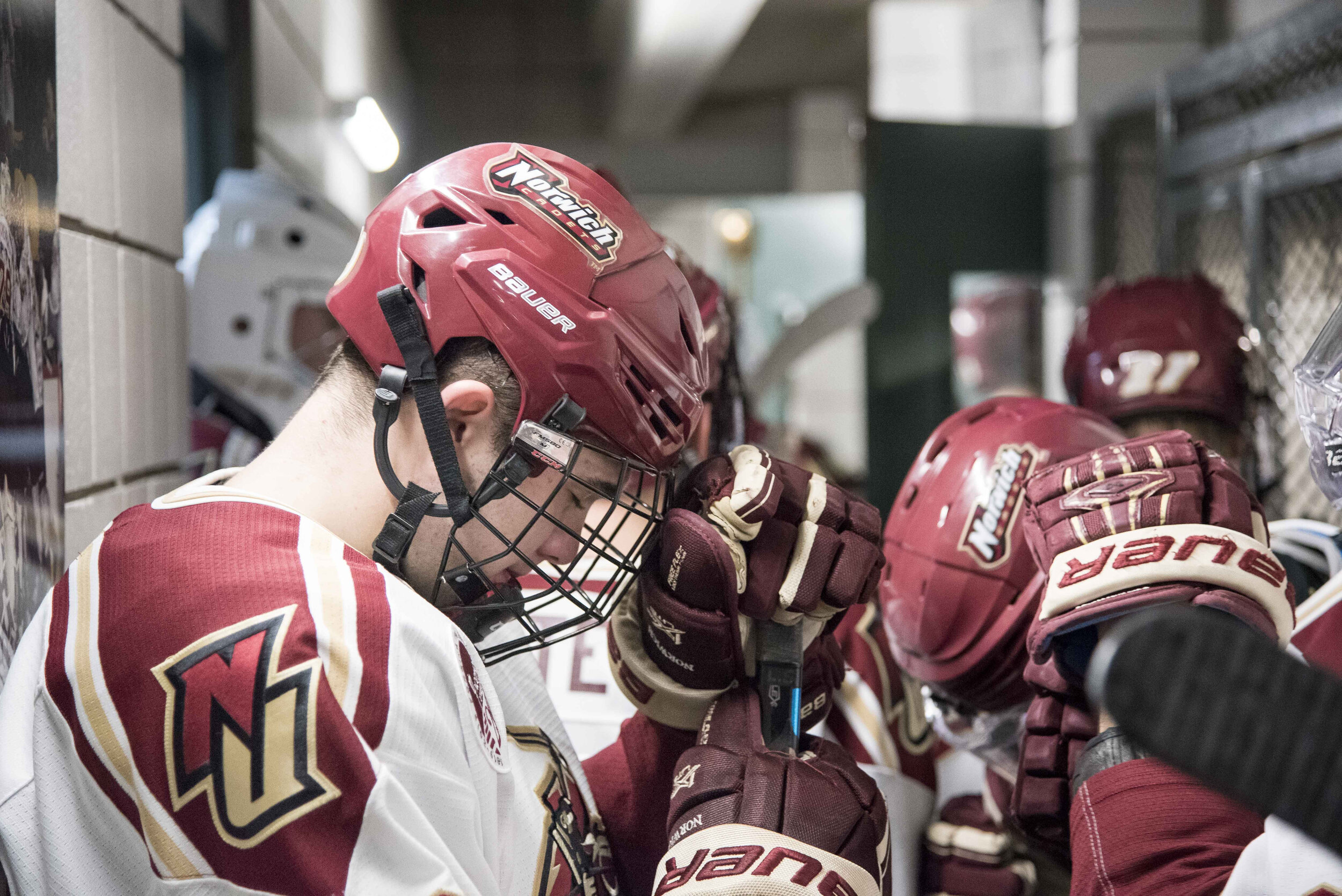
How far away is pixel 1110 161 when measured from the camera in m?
4.26

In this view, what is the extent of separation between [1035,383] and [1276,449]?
6.56 ft

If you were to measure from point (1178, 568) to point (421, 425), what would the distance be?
0.81 metres

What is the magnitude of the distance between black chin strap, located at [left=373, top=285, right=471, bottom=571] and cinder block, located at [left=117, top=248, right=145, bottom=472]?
99 cm

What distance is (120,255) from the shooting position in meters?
1.94

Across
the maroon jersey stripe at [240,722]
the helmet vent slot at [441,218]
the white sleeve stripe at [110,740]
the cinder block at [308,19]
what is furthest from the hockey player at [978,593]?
the cinder block at [308,19]

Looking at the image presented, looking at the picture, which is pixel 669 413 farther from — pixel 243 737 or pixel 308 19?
pixel 308 19

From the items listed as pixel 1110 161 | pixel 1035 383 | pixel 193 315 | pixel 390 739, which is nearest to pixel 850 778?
pixel 390 739

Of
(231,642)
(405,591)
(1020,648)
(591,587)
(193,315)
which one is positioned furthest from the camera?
(193,315)

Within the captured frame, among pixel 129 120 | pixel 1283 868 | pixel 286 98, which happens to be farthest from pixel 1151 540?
pixel 286 98

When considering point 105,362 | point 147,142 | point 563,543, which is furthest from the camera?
point 147,142

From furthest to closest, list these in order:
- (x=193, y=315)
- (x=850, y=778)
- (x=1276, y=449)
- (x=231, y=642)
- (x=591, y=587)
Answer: (x=1276, y=449)
(x=193, y=315)
(x=591, y=587)
(x=850, y=778)
(x=231, y=642)

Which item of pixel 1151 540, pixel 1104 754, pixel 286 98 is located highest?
pixel 286 98

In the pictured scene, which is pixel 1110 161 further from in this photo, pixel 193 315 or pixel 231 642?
pixel 231 642

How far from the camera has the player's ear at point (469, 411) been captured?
1218 mm
